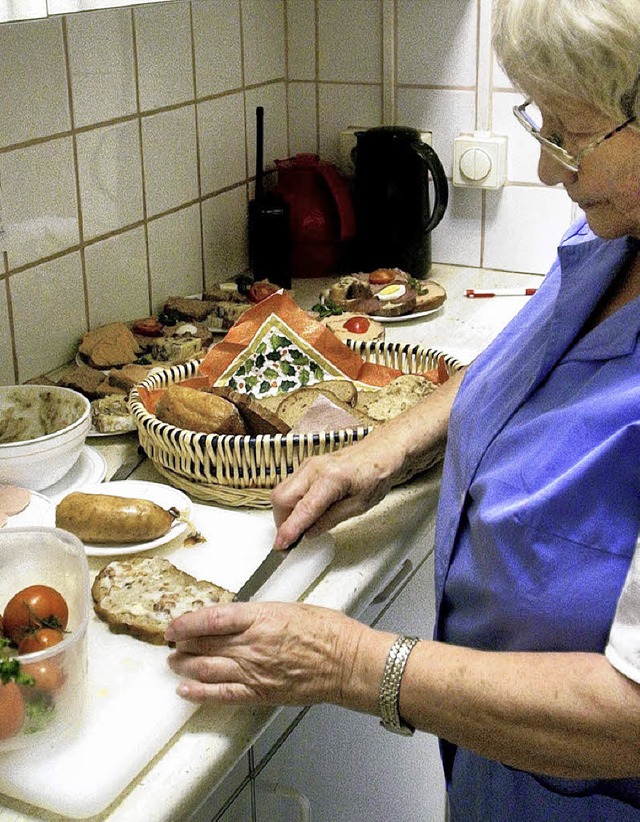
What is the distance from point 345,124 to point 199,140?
0.41 meters

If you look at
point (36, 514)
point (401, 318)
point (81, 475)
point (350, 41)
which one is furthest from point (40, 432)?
point (350, 41)

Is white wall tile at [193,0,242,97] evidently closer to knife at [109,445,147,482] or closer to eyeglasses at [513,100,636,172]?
knife at [109,445,147,482]

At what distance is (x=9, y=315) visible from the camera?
1.64m

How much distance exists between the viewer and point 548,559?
3.11ft

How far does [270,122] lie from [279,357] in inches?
34.8

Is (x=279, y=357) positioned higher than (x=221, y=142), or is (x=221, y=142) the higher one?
(x=221, y=142)

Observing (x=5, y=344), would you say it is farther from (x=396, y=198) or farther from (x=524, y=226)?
(x=524, y=226)

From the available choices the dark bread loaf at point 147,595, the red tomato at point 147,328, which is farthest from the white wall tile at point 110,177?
the dark bread loaf at point 147,595

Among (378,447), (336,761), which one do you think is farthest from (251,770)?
(378,447)

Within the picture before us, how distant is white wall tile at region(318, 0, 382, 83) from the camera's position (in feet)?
7.32

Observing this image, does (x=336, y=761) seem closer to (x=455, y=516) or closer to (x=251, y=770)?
(x=251, y=770)

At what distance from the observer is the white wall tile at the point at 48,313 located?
1.67m

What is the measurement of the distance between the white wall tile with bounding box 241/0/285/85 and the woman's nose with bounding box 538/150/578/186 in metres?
1.34

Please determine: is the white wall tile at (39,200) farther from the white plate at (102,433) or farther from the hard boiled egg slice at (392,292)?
the hard boiled egg slice at (392,292)
